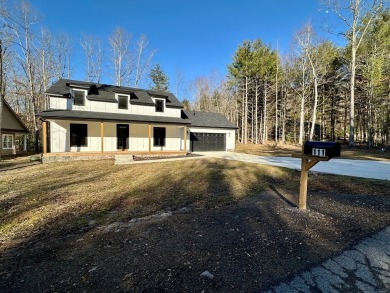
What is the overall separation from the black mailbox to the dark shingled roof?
16083 millimetres

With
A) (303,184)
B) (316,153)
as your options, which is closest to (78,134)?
A: (303,184)

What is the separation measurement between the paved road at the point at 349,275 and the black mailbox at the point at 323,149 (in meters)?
1.65

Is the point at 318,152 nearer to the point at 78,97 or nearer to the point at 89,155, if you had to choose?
the point at 89,155

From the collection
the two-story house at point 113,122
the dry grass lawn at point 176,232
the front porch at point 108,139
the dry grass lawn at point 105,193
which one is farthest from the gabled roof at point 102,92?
the dry grass lawn at point 176,232

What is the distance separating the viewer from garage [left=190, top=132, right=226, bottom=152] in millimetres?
20875

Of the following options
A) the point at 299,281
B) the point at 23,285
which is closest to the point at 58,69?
the point at 23,285

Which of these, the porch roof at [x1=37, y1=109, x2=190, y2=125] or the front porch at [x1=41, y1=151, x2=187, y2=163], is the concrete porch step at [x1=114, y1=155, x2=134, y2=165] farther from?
the porch roof at [x1=37, y1=109, x2=190, y2=125]

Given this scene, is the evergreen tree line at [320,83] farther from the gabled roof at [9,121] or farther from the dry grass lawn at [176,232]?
the gabled roof at [9,121]

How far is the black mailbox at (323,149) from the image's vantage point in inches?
156

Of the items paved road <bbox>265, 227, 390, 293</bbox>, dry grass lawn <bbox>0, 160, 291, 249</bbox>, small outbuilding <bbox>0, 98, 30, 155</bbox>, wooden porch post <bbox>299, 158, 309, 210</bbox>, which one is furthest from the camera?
small outbuilding <bbox>0, 98, 30, 155</bbox>

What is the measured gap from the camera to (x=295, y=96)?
32812 millimetres

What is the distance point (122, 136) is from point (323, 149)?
15322 millimetres

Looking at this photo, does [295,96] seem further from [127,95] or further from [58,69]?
Result: [58,69]

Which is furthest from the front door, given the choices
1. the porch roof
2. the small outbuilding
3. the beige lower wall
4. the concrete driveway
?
the concrete driveway
